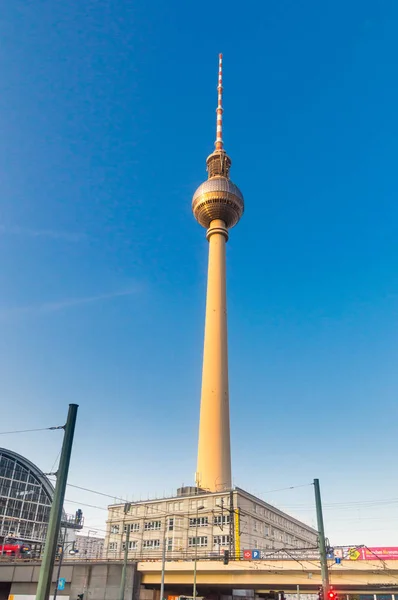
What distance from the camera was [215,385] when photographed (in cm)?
7944

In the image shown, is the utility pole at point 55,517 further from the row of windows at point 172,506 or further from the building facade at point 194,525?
the row of windows at point 172,506

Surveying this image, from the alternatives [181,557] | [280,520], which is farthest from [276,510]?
[181,557]

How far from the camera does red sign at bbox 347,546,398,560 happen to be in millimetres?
36406

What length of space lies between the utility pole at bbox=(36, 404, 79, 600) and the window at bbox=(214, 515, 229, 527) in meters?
55.5

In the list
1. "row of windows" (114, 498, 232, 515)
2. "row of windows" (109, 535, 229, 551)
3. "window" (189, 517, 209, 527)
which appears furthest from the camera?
"row of windows" (114, 498, 232, 515)

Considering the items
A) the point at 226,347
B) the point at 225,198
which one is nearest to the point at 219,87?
the point at 225,198

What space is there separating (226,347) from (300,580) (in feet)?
151

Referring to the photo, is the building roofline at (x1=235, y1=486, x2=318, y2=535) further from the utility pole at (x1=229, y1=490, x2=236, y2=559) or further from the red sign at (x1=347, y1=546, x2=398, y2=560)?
the red sign at (x1=347, y1=546, x2=398, y2=560)

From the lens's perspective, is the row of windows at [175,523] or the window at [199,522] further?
the window at [199,522]

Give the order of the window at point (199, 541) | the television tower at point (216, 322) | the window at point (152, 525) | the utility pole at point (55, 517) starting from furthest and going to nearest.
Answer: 1. the television tower at point (216, 322)
2. the window at point (152, 525)
3. the window at point (199, 541)
4. the utility pole at point (55, 517)

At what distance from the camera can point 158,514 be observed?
73625mm

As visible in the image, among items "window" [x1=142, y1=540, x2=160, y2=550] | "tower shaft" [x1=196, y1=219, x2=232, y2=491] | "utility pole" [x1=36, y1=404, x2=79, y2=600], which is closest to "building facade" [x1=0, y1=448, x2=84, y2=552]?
"window" [x1=142, y1=540, x2=160, y2=550]

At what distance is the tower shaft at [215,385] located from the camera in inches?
2859

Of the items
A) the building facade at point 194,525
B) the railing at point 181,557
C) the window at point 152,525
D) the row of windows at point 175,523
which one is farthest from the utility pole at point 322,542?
the window at point 152,525
